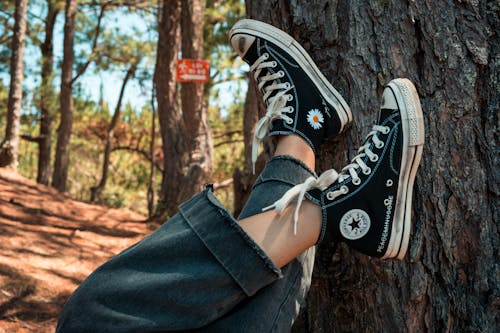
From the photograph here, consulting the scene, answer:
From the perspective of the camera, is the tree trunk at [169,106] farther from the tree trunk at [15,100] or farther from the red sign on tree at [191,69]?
the tree trunk at [15,100]

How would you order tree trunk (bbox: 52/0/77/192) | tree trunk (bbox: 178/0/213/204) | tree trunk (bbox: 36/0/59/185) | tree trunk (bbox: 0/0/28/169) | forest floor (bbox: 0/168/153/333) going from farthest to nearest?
1. tree trunk (bbox: 36/0/59/185)
2. tree trunk (bbox: 52/0/77/192)
3. tree trunk (bbox: 0/0/28/169)
4. tree trunk (bbox: 178/0/213/204)
5. forest floor (bbox: 0/168/153/333)

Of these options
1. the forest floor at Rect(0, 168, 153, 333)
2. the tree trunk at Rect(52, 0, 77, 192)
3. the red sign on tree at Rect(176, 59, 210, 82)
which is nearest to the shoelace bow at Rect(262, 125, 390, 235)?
the forest floor at Rect(0, 168, 153, 333)

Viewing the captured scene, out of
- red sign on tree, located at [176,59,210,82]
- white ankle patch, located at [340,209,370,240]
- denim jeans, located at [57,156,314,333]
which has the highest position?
red sign on tree, located at [176,59,210,82]

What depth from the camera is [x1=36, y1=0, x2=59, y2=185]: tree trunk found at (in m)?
7.26

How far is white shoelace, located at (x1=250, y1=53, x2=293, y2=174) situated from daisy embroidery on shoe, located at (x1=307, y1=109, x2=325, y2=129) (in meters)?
0.05

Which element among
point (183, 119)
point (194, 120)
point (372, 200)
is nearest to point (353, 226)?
point (372, 200)

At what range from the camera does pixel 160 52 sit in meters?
5.02

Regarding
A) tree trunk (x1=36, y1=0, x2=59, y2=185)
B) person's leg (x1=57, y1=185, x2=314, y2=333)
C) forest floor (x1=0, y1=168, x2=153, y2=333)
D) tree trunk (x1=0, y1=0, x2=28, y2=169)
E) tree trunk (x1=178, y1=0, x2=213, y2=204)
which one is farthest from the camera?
tree trunk (x1=36, y1=0, x2=59, y2=185)

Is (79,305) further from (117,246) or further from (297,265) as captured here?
(117,246)

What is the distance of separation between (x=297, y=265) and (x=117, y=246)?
9.29 feet

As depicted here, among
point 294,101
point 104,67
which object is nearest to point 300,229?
point 294,101

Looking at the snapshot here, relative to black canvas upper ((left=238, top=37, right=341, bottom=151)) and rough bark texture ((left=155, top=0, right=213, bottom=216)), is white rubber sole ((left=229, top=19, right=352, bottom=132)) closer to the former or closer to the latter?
black canvas upper ((left=238, top=37, right=341, bottom=151))

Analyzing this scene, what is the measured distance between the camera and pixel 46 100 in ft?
23.7

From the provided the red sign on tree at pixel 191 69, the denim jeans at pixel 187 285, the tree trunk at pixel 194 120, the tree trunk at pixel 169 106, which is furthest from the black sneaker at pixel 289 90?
the tree trunk at pixel 169 106
